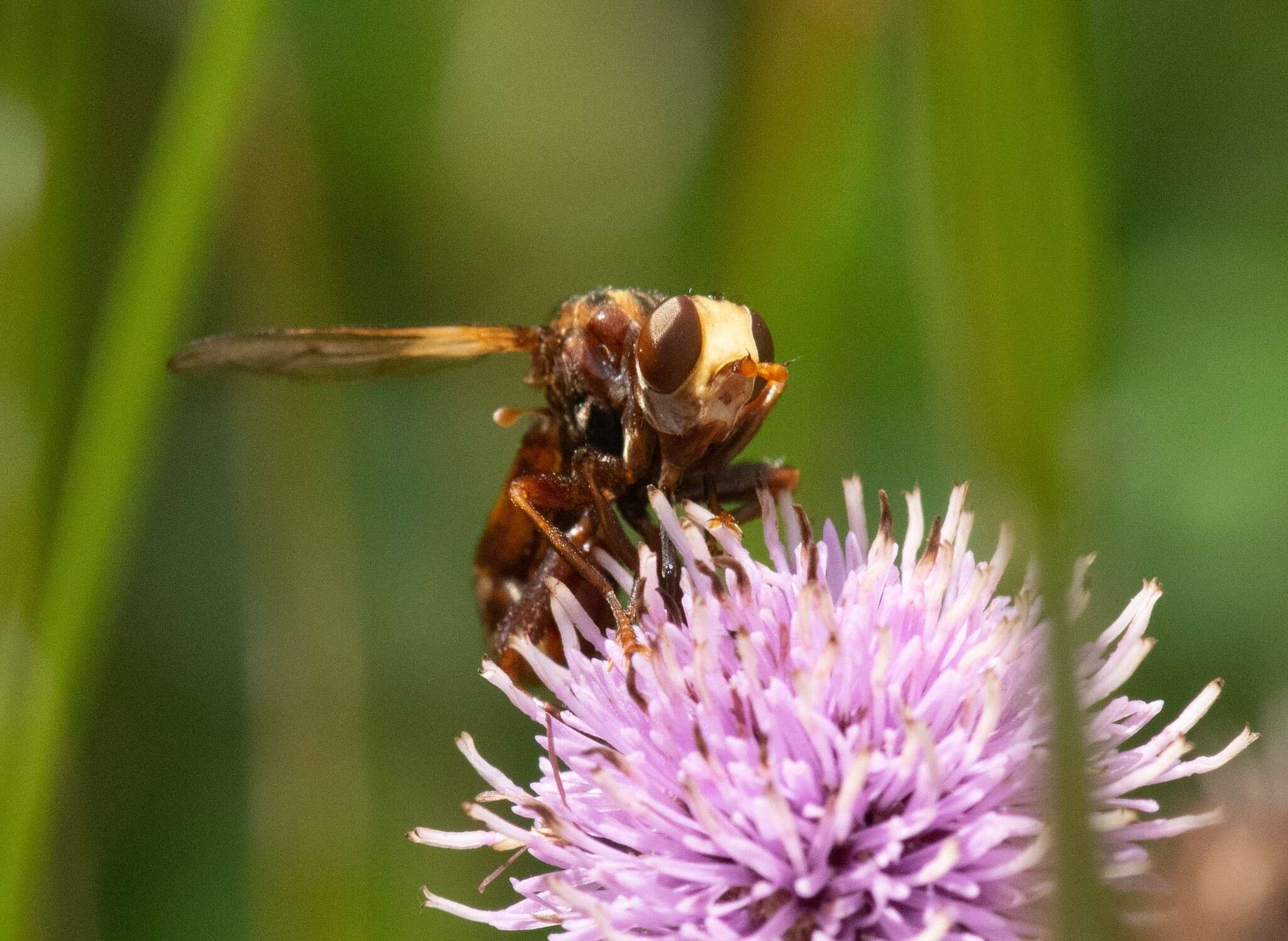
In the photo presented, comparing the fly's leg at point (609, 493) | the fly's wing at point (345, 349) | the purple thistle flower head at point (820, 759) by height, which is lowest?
the purple thistle flower head at point (820, 759)

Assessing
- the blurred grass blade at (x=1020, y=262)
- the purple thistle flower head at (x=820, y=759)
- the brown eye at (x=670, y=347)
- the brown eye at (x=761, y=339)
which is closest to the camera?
the blurred grass blade at (x=1020, y=262)

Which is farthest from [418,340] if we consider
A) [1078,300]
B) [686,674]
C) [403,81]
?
[403,81]

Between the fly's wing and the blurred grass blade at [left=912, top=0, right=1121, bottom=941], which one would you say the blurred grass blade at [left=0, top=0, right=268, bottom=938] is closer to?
the fly's wing

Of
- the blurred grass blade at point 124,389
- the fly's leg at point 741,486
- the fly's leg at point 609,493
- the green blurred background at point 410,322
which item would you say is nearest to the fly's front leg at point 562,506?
the fly's leg at point 609,493

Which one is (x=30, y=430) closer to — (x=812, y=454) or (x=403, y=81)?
(x=812, y=454)

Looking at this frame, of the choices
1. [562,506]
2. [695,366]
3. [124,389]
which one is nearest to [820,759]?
[695,366]

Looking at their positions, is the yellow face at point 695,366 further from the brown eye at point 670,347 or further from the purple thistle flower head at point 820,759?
the purple thistle flower head at point 820,759
